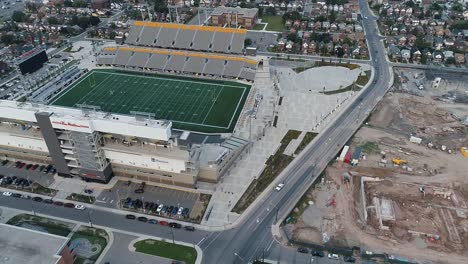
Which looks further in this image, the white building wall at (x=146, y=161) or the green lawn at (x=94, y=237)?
the white building wall at (x=146, y=161)

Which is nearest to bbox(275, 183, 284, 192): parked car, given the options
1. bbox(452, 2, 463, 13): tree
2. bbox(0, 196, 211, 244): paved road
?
bbox(0, 196, 211, 244): paved road

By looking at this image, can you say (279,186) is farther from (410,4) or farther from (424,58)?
(410,4)

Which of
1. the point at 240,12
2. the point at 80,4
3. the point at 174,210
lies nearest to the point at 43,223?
the point at 174,210

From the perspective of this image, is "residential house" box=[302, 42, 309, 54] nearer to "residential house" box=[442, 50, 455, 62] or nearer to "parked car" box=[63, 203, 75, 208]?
"residential house" box=[442, 50, 455, 62]

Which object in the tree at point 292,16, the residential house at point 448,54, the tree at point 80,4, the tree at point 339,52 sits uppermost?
the tree at point 80,4

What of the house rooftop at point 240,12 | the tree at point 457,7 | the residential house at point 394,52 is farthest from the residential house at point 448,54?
the house rooftop at point 240,12

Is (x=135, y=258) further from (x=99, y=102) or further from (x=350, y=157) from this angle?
(x=99, y=102)

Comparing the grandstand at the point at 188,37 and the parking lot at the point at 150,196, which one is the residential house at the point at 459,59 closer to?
the grandstand at the point at 188,37
